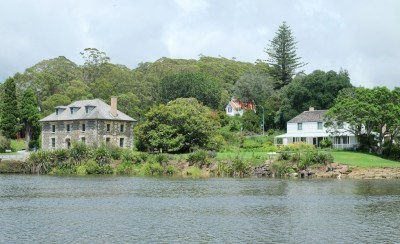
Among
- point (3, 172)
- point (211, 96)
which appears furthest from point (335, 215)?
point (211, 96)

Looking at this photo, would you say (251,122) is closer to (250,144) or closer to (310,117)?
(310,117)

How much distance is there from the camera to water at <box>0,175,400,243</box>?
28.1 m

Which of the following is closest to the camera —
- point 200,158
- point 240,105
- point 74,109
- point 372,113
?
point 200,158

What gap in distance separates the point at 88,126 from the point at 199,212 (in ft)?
165

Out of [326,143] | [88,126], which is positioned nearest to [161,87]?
[88,126]

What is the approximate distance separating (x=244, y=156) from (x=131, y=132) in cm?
2220

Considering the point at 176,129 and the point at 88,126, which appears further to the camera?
the point at 88,126

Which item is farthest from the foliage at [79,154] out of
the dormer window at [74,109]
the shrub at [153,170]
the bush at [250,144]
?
the bush at [250,144]

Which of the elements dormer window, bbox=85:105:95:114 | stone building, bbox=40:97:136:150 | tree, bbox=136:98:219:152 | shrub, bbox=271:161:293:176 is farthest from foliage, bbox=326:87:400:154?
dormer window, bbox=85:105:95:114

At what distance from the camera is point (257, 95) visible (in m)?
120

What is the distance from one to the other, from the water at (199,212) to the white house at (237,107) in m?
64.9

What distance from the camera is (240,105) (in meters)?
123

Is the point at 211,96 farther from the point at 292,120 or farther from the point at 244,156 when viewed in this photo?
the point at 244,156

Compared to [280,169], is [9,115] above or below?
above
